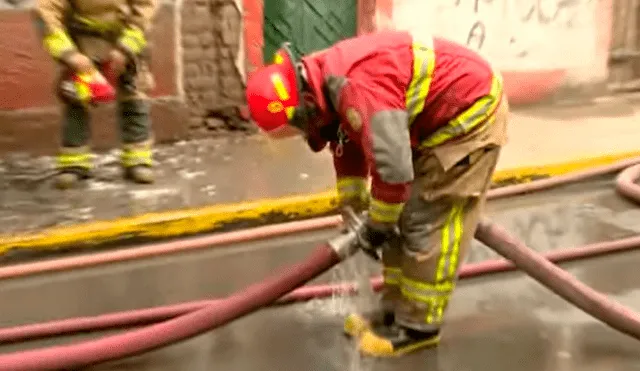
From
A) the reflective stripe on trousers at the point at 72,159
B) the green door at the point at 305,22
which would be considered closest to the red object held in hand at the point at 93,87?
the reflective stripe on trousers at the point at 72,159

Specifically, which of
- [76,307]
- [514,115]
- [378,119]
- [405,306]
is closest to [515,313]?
[405,306]

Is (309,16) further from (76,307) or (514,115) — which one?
(76,307)

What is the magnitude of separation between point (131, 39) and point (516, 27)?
2.99m

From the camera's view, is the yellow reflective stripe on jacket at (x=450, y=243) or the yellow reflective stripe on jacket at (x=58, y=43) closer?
the yellow reflective stripe on jacket at (x=450, y=243)

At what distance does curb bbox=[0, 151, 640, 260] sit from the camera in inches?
148

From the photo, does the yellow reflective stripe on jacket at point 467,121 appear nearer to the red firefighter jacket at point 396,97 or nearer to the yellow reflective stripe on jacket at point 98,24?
the red firefighter jacket at point 396,97

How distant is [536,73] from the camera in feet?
20.4

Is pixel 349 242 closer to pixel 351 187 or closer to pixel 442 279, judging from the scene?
pixel 351 187

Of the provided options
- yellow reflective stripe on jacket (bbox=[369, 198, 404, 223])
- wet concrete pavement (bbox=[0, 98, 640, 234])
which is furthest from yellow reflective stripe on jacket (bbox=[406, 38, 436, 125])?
wet concrete pavement (bbox=[0, 98, 640, 234])

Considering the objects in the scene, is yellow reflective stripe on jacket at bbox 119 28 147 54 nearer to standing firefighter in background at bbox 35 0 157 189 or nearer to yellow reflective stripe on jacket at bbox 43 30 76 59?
standing firefighter in background at bbox 35 0 157 189

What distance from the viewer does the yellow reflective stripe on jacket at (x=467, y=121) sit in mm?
2711

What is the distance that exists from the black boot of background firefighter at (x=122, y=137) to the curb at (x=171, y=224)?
1.87 ft

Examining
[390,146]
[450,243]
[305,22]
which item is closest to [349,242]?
[450,243]

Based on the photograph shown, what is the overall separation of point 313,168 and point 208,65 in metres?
1.04
